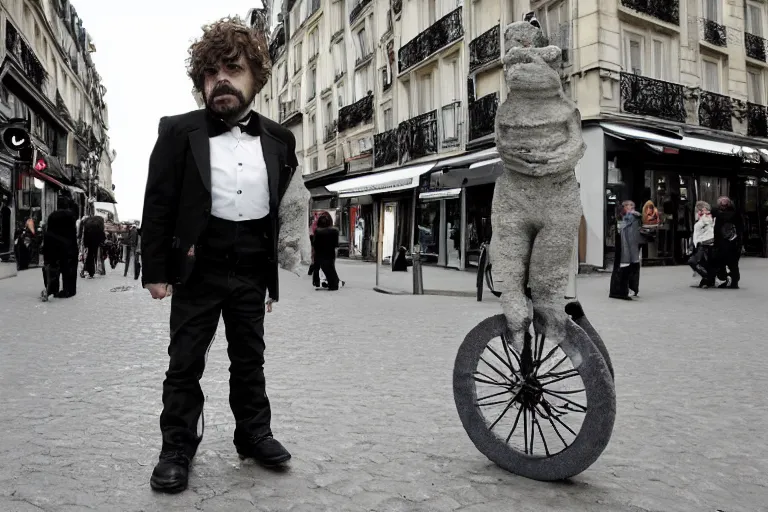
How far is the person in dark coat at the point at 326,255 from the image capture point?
13922 mm

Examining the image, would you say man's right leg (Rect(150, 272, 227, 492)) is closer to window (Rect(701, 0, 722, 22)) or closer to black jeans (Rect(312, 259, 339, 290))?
black jeans (Rect(312, 259, 339, 290))

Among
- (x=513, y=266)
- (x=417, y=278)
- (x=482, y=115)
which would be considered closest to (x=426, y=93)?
(x=482, y=115)

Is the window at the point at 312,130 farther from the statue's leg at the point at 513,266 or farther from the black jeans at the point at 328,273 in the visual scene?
the statue's leg at the point at 513,266

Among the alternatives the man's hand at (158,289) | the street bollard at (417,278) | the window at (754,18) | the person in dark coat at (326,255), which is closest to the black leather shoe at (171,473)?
the man's hand at (158,289)

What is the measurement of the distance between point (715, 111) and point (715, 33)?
2201 millimetres

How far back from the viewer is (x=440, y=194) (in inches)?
839

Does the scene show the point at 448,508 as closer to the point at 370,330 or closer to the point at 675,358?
the point at 675,358

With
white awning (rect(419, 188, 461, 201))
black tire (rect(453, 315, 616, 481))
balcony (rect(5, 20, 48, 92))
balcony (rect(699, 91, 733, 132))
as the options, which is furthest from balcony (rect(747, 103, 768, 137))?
balcony (rect(5, 20, 48, 92))

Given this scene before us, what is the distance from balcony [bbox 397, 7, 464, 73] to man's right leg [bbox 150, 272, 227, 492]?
20342 millimetres

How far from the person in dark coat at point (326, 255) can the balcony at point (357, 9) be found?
17.3 metres

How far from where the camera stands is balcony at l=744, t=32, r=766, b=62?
22047 mm

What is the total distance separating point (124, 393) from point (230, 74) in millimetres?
2387

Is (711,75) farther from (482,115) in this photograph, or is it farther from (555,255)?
(555,255)

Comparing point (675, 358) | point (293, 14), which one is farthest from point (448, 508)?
point (293, 14)
